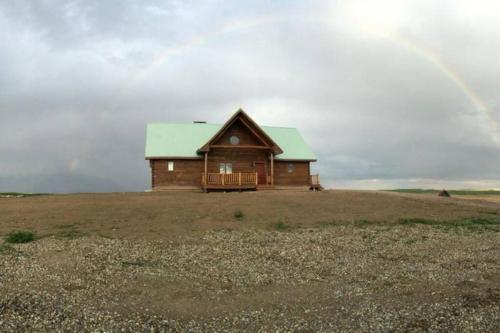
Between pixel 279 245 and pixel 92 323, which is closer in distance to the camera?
pixel 92 323

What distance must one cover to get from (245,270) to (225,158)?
27.5 metres

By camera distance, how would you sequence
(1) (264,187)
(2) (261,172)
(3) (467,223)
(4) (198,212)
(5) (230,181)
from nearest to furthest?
(3) (467,223)
(4) (198,212)
(5) (230,181)
(1) (264,187)
(2) (261,172)

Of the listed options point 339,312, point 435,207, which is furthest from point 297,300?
point 435,207

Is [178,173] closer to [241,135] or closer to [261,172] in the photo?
[241,135]

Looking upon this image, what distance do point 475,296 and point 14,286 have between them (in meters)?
13.1

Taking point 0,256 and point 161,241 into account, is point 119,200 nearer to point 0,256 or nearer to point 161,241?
point 161,241

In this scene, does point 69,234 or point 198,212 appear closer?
point 69,234

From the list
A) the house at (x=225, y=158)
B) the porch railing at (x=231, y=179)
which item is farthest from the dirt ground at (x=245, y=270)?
the house at (x=225, y=158)

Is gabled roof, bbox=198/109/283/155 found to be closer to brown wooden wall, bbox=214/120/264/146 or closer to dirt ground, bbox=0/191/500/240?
brown wooden wall, bbox=214/120/264/146

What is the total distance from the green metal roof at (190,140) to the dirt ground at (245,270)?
44.2 ft

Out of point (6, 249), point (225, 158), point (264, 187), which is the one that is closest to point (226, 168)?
point (225, 158)

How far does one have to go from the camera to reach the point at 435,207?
1221 inches

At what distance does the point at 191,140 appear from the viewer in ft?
142

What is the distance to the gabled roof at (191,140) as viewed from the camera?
134ft
